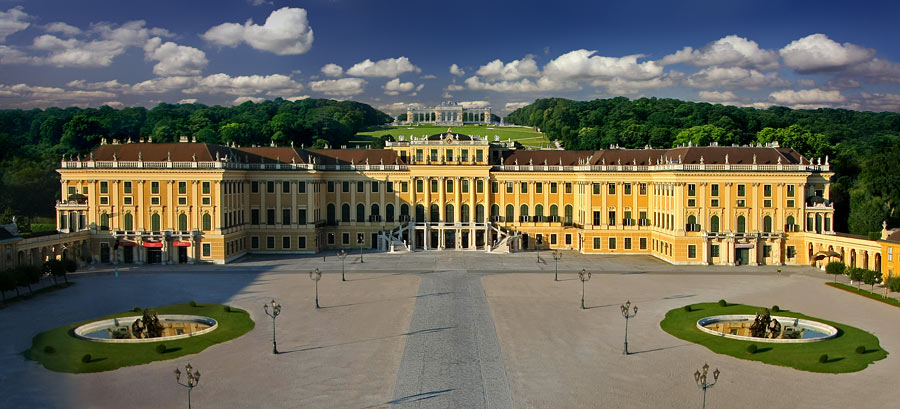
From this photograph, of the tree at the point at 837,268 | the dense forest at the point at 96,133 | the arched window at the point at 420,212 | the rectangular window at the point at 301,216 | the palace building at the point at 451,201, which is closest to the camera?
the tree at the point at 837,268

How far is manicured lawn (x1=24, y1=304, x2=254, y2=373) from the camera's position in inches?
1144

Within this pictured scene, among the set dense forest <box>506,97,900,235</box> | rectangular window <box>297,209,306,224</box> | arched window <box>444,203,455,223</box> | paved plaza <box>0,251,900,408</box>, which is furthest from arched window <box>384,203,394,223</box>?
dense forest <box>506,97,900,235</box>

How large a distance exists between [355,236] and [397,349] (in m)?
44.0

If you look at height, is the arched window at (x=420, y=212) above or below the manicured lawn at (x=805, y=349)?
above

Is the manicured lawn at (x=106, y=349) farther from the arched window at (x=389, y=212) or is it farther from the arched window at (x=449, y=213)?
the arched window at (x=449, y=213)

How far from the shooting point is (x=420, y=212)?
75.9 m

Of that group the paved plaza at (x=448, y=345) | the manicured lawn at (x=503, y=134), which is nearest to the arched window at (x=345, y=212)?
the paved plaza at (x=448, y=345)

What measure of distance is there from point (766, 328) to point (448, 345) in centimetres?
1697

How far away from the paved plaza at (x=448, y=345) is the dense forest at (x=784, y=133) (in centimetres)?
1748

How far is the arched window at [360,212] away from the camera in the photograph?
75688mm

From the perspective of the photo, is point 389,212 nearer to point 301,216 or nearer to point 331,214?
point 331,214

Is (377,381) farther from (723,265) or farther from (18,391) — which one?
(723,265)

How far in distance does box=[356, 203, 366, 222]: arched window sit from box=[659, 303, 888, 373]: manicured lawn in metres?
43.5

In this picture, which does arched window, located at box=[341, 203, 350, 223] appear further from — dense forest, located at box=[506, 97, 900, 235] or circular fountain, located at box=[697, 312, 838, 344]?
dense forest, located at box=[506, 97, 900, 235]
